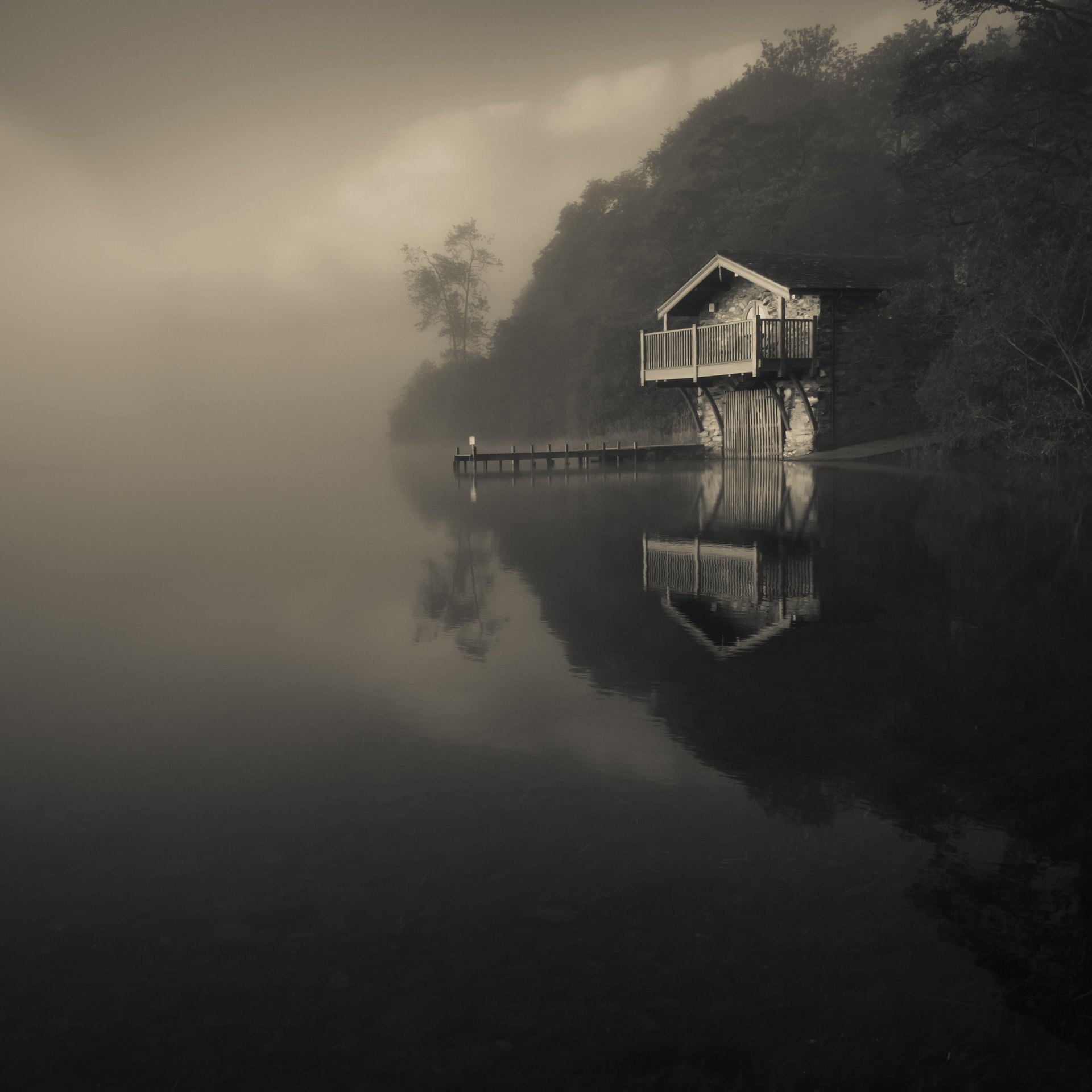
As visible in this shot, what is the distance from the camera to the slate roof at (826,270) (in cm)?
3612

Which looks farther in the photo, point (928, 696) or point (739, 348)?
point (739, 348)

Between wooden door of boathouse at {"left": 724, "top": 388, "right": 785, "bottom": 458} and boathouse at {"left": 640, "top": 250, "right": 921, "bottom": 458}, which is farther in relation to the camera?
wooden door of boathouse at {"left": 724, "top": 388, "right": 785, "bottom": 458}

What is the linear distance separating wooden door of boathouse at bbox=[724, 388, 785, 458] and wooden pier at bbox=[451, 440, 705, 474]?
1.78 metres

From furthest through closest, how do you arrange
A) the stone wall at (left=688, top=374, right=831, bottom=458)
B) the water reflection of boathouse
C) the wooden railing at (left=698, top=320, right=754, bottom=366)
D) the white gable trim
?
the stone wall at (left=688, top=374, right=831, bottom=458) < the white gable trim < the wooden railing at (left=698, top=320, right=754, bottom=366) < the water reflection of boathouse

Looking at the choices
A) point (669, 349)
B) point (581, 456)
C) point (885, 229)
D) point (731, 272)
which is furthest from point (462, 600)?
point (885, 229)

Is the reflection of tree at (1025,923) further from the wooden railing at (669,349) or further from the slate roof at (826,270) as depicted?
the wooden railing at (669,349)

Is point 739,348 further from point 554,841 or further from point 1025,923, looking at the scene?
point 1025,923

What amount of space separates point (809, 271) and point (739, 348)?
4.23m

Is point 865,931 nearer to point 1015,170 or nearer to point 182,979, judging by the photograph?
point 182,979

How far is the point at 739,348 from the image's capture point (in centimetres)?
3612

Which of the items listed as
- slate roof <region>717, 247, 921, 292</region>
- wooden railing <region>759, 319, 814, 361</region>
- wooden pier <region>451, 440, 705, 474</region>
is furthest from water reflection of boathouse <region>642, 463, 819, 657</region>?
wooden pier <region>451, 440, 705, 474</region>

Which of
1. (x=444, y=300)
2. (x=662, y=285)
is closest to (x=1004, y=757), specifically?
(x=662, y=285)

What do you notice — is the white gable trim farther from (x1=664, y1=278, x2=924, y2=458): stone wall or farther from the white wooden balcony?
the white wooden balcony

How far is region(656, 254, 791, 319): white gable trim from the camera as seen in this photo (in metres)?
36.2
